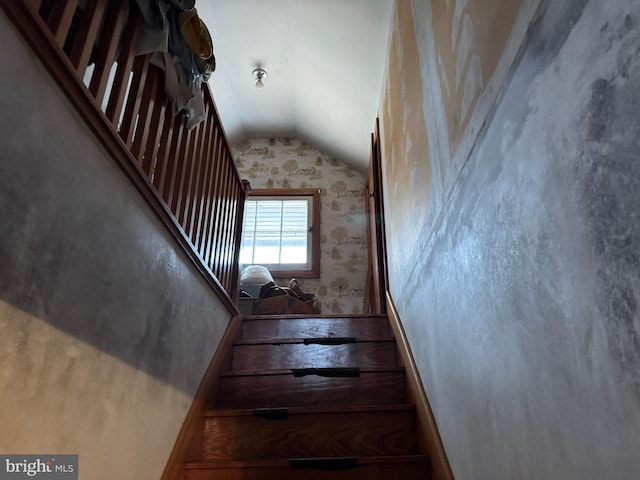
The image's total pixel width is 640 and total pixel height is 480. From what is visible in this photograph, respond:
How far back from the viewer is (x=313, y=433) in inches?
68.4

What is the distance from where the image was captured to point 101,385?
3.49 ft

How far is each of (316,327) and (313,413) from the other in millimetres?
758

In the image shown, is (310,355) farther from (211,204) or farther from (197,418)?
(211,204)

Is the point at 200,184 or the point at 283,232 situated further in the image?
the point at 283,232

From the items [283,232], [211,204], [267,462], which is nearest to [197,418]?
[267,462]

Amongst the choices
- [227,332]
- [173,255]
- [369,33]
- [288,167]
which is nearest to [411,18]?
[369,33]

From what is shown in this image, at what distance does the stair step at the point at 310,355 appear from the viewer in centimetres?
222

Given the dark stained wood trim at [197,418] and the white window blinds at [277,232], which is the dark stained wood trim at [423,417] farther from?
the white window blinds at [277,232]

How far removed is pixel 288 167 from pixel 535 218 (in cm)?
397

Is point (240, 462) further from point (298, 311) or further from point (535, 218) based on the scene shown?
point (298, 311)

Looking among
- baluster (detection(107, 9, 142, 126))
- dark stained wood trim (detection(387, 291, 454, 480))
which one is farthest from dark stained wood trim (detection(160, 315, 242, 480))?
baluster (detection(107, 9, 142, 126))

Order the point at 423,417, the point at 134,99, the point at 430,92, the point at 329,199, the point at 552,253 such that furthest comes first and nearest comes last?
the point at 329,199
the point at 423,417
the point at 430,92
the point at 134,99
the point at 552,253

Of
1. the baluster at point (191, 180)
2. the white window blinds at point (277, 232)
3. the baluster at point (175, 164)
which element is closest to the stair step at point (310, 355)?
the baluster at point (191, 180)

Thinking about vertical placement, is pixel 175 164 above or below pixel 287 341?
above
